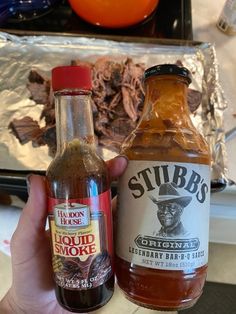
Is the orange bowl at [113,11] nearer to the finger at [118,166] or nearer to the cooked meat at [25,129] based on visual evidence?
the cooked meat at [25,129]

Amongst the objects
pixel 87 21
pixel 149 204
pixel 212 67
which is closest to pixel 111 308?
pixel 149 204

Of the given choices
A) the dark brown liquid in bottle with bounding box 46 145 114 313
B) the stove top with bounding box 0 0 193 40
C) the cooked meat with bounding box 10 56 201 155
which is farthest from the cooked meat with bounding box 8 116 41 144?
the dark brown liquid in bottle with bounding box 46 145 114 313

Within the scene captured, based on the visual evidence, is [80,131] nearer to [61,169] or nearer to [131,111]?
[61,169]

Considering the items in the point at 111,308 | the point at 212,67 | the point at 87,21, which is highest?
the point at 87,21

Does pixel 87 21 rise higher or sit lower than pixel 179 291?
higher

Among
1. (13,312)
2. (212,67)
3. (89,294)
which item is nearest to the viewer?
(89,294)

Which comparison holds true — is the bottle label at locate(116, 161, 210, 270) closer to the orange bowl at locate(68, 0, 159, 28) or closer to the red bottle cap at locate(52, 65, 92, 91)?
the red bottle cap at locate(52, 65, 92, 91)

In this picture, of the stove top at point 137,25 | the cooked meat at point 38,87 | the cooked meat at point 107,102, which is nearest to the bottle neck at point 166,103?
the cooked meat at point 107,102

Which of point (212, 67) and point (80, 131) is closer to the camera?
point (80, 131)
